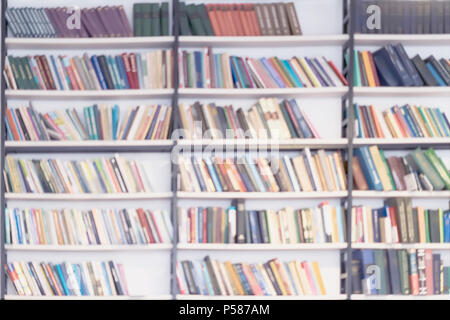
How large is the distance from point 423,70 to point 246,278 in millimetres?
1429

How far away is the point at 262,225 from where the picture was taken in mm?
3072

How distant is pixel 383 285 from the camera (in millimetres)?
3021

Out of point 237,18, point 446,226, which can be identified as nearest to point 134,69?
point 237,18

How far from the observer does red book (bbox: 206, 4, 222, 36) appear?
10.3ft

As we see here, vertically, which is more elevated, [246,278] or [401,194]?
[401,194]

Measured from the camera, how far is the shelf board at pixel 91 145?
10.1 feet

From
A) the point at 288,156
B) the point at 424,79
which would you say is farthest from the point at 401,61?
the point at 288,156

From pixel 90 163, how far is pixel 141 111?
382 mm

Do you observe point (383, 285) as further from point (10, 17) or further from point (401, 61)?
point (10, 17)

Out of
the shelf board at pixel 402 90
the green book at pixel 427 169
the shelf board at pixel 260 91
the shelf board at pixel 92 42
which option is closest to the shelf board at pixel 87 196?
the shelf board at pixel 260 91

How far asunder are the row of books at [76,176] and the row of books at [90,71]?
0.40 metres

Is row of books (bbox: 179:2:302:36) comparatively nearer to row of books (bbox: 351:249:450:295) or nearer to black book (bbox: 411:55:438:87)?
black book (bbox: 411:55:438:87)

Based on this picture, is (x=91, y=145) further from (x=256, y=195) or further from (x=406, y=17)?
(x=406, y=17)
